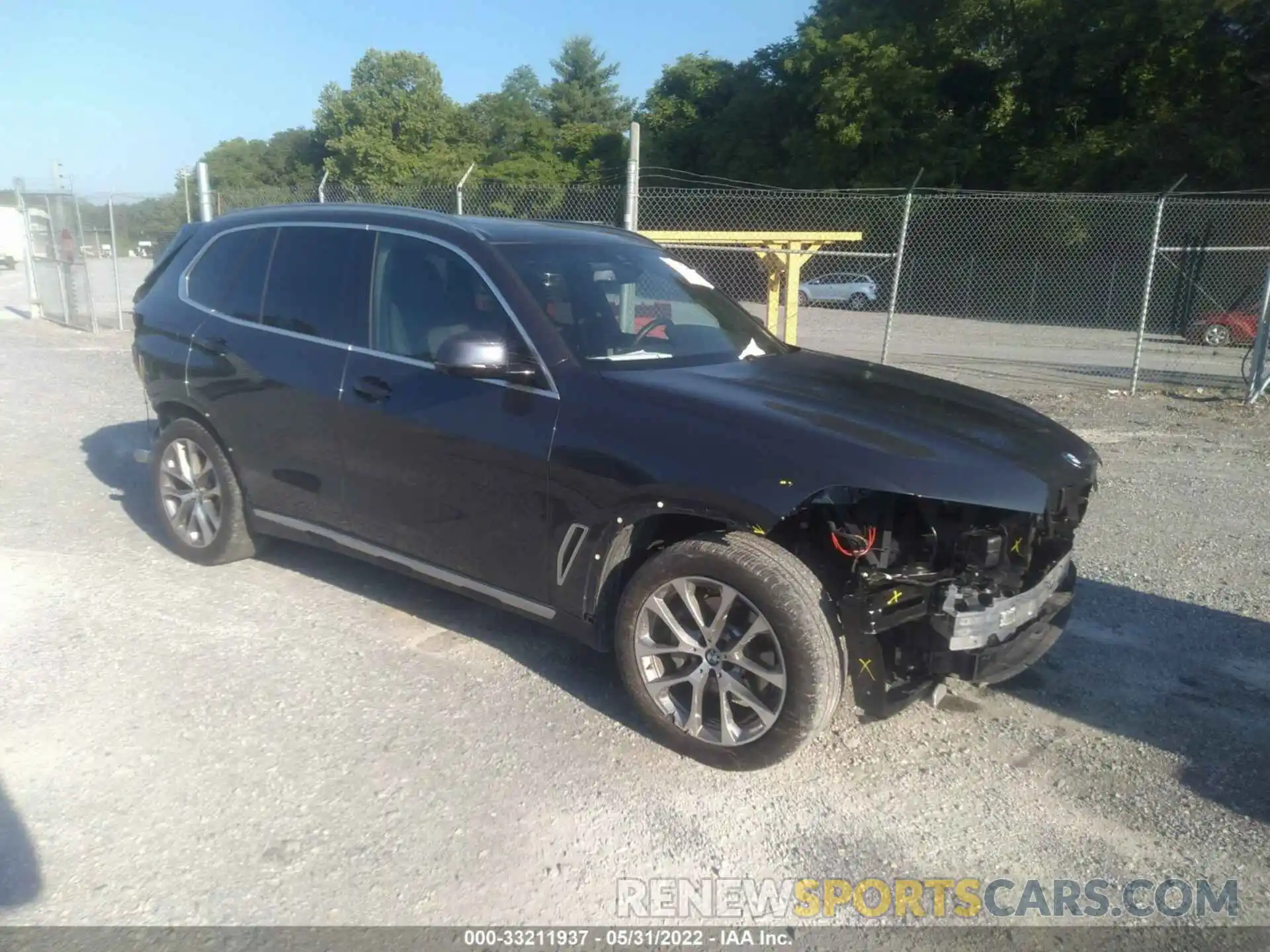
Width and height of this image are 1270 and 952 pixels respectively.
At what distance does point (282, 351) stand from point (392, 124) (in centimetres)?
5992

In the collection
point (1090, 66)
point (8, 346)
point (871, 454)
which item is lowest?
point (8, 346)

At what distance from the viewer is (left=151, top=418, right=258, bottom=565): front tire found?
17.7 ft

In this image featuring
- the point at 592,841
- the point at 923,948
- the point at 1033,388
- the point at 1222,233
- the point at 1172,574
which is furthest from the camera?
the point at 1222,233

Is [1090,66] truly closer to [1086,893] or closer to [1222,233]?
[1222,233]

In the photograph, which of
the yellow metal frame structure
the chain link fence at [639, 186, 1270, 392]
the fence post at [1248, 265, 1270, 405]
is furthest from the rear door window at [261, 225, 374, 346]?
the chain link fence at [639, 186, 1270, 392]

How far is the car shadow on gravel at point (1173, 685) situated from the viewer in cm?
377

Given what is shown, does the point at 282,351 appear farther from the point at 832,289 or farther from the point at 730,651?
the point at 832,289

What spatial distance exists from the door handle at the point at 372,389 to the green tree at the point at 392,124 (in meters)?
48.2

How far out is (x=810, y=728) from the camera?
347 centimetres

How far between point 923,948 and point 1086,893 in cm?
59

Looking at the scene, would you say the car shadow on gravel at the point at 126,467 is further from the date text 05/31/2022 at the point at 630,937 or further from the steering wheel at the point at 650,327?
the date text 05/31/2022 at the point at 630,937

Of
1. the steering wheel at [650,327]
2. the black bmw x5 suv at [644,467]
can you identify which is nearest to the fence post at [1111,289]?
the black bmw x5 suv at [644,467]

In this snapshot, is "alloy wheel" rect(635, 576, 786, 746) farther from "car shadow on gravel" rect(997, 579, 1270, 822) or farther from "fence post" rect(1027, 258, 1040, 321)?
"fence post" rect(1027, 258, 1040, 321)

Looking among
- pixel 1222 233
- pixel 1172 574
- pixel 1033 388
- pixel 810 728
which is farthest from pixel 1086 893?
pixel 1222 233
